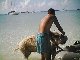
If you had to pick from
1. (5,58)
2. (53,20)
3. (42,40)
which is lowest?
(5,58)

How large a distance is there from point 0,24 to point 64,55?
9.74 meters

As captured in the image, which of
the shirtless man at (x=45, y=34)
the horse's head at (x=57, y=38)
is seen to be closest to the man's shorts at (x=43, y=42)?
the shirtless man at (x=45, y=34)

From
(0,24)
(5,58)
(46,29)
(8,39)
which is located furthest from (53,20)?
(0,24)

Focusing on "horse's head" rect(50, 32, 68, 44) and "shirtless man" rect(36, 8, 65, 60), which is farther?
"horse's head" rect(50, 32, 68, 44)

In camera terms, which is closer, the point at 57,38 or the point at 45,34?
the point at 45,34

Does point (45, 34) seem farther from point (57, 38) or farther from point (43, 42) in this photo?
point (57, 38)

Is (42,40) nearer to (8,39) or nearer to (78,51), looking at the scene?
(78,51)

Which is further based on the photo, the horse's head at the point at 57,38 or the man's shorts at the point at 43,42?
the horse's head at the point at 57,38

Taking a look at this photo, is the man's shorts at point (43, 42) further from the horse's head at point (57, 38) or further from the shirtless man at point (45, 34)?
the horse's head at point (57, 38)

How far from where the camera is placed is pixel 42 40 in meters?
4.45

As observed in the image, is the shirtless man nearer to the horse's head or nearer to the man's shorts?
the man's shorts

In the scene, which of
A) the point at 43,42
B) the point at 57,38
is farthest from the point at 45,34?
the point at 57,38

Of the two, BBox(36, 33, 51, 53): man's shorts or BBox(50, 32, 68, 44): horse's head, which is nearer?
BBox(36, 33, 51, 53): man's shorts

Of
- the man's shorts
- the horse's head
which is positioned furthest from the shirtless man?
the horse's head
